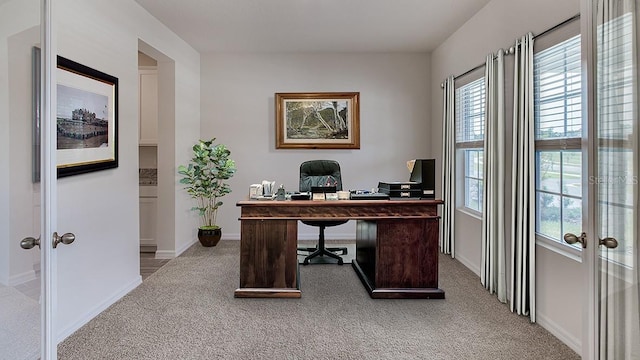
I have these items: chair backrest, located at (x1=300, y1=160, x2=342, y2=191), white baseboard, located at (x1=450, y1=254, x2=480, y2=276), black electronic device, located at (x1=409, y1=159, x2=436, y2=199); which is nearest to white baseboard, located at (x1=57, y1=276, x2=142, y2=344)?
chair backrest, located at (x1=300, y1=160, x2=342, y2=191)

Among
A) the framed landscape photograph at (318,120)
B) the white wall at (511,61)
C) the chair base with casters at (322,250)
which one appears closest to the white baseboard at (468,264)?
the white wall at (511,61)

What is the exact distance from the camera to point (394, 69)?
18.8ft

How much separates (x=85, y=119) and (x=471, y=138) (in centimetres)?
368

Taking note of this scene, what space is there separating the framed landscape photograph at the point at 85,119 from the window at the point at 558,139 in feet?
10.9

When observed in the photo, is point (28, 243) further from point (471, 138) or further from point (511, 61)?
point (471, 138)

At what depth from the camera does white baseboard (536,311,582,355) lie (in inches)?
97.6

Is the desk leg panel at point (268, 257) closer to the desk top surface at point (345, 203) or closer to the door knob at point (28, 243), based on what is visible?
the desk top surface at point (345, 203)

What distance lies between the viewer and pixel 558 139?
8.91 ft

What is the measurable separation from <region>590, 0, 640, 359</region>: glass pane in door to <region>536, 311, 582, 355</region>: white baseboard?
41.3 inches

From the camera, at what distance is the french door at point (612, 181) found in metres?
1.49

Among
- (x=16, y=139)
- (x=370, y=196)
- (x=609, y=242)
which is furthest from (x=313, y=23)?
(x=609, y=242)

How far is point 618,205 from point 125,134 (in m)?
3.56

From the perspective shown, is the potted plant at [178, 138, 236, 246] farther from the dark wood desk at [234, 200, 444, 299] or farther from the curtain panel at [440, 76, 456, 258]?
the curtain panel at [440, 76, 456, 258]

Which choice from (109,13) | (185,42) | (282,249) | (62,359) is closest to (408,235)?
(282,249)
